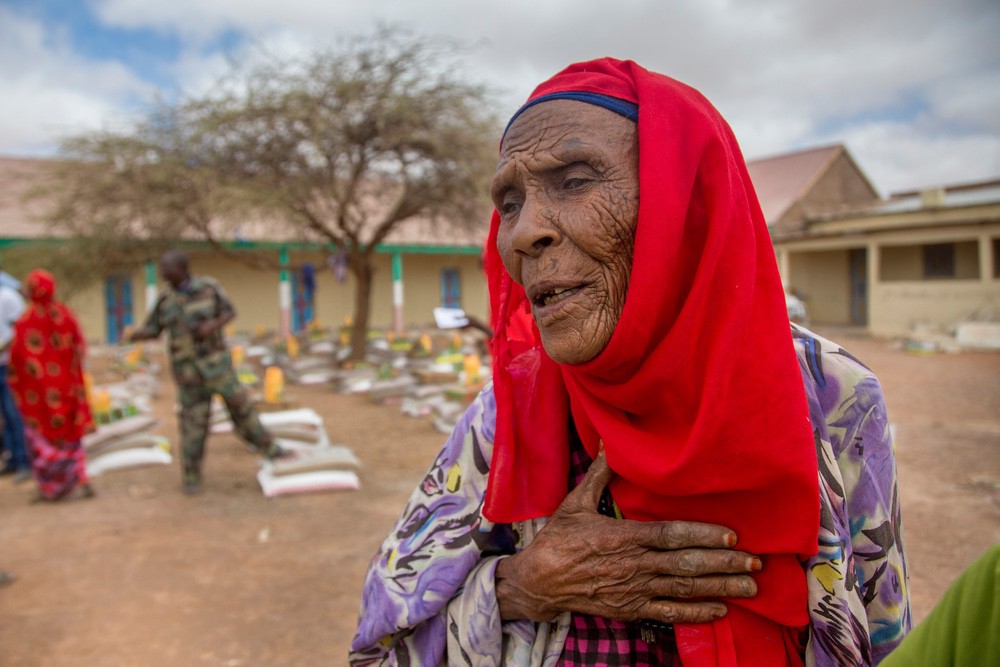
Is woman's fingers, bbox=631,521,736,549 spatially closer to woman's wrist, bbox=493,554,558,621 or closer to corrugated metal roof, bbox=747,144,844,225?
woman's wrist, bbox=493,554,558,621

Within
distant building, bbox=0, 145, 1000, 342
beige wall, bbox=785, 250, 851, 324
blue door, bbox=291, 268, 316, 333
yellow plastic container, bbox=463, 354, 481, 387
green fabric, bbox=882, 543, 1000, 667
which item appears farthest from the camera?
beige wall, bbox=785, 250, 851, 324

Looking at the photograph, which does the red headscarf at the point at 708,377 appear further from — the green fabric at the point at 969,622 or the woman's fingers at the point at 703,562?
the green fabric at the point at 969,622

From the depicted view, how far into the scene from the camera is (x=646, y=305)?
41.8 inches

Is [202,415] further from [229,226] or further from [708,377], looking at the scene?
[229,226]

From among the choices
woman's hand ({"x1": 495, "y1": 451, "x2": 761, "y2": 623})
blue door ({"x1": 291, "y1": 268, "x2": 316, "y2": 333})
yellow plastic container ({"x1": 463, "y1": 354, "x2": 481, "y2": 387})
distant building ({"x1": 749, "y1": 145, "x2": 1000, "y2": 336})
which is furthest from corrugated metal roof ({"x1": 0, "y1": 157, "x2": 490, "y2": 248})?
woman's hand ({"x1": 495, "y1": 451, "x2": 761, "y2": 623})

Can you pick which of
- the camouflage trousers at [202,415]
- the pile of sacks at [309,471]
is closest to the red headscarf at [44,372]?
the camouflage trousers at [202,415]

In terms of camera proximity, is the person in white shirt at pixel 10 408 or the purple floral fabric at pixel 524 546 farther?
→ the person in white shirt at pixel 10 408

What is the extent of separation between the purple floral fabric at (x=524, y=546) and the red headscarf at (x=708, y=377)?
76mm

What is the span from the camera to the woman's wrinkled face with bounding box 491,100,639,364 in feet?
3.68

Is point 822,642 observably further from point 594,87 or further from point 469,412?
point 594,87

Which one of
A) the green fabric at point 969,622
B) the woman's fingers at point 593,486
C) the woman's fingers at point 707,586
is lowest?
the woman's fingers at point 707,586

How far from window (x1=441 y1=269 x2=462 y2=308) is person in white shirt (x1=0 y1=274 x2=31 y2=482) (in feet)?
55.6

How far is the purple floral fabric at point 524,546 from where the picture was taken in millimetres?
1098

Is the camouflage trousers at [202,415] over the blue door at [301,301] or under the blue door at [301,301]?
under
